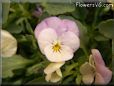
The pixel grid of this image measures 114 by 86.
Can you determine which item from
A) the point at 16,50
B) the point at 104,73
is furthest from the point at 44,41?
the point at 104,73

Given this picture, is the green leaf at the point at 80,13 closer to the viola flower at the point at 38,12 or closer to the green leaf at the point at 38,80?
the viola flower at the point at 38,12

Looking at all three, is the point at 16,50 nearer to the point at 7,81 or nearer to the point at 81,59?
the point at 7,81

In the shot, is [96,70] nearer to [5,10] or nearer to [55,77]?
[55,77]

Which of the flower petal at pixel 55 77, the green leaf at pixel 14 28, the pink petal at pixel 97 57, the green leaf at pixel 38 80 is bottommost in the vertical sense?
the green leaf at pixel 38 80

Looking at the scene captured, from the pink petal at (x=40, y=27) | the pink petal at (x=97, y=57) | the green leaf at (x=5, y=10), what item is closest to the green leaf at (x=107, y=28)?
the pink petal at (x=97, y=57)

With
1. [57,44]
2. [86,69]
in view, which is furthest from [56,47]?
[86,69]
